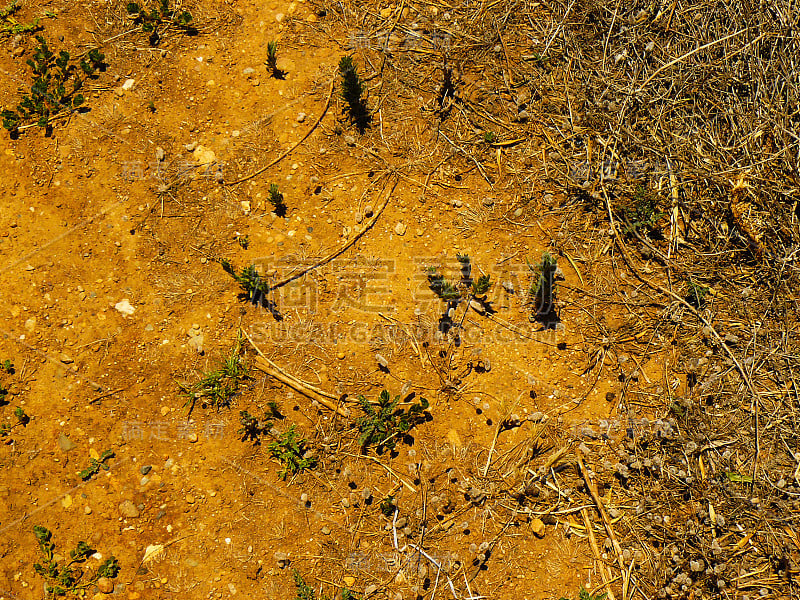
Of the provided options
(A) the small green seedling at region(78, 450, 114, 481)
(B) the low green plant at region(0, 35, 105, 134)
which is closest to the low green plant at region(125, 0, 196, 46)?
(B) the low green plant at region(0, 35, 105, 134)

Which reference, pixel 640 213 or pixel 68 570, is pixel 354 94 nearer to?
pixel 640 213

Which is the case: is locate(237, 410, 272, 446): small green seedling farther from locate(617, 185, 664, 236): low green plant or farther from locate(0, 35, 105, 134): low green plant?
locate(617, 185, 664, 236): low green plant

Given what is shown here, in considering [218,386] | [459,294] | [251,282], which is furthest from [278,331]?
[459,294]

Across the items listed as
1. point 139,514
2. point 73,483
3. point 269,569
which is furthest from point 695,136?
point 73,483

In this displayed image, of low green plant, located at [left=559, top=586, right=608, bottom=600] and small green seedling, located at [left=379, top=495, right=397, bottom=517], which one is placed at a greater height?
small green seedling, located at [left=379, top=495, right=397, bottom=517]

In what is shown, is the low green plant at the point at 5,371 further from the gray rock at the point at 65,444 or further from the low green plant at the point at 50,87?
the low green plant at the point at 50,87
